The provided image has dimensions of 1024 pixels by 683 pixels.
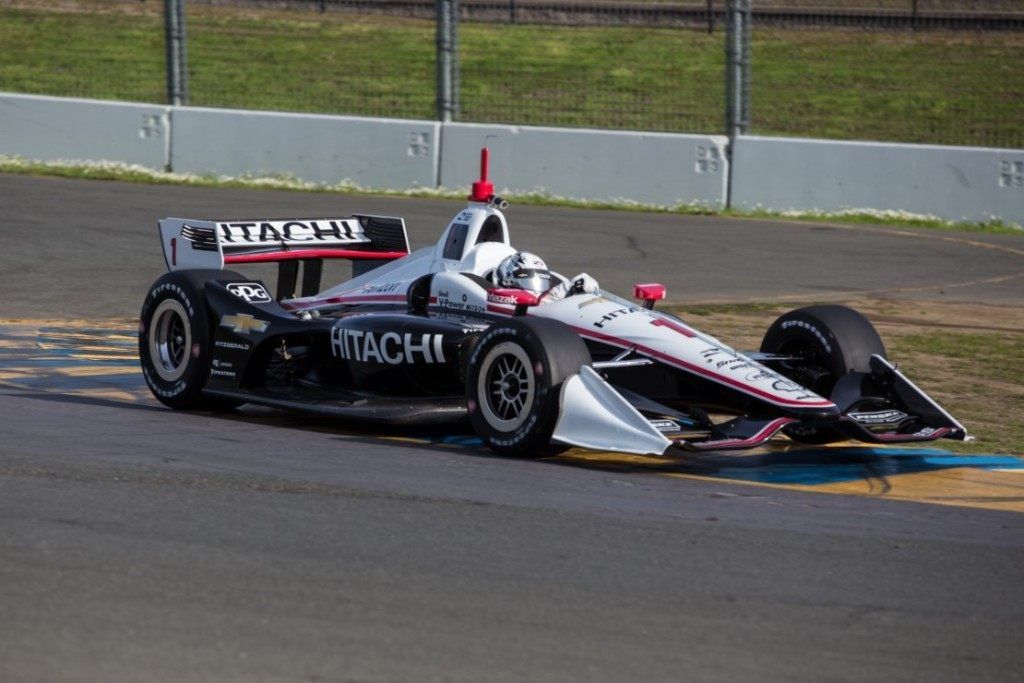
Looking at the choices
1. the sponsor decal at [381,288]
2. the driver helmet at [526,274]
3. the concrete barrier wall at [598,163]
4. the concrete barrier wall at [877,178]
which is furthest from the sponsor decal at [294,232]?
the concrete barrier wall at [877,178]

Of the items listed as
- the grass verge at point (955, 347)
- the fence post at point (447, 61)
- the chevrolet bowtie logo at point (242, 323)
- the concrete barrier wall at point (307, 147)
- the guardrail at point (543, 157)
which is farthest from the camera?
the fence post at point (447, 61)

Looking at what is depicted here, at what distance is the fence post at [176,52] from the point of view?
19.8m

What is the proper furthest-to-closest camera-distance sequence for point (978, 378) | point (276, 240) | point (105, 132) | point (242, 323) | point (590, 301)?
point (105, 132)
point (978, 378)
point (276, 240)
point (242, 323)
point (590, 301)

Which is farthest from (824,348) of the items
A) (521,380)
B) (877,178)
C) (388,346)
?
(877,178)

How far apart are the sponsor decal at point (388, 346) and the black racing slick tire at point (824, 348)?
165 cm

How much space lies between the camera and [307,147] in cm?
1925

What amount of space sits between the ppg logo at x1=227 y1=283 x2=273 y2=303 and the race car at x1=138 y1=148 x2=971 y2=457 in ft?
0.04

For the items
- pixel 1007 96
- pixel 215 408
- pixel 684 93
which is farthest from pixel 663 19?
pixel 215 408

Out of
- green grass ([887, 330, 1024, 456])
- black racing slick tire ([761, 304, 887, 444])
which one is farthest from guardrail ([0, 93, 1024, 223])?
black racing slick tire ([761, 304, 887, 444])

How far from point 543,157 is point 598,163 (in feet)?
2.08

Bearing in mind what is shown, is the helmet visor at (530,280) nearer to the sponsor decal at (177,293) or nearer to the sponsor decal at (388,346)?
the sponsor decal at (388,346)

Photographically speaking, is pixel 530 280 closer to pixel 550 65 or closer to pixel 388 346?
pixel 388 346

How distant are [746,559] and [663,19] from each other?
20.4 m

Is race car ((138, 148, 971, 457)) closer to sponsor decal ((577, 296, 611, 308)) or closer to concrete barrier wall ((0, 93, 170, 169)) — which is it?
sponsor decal ((577, 296, 611, 308))
